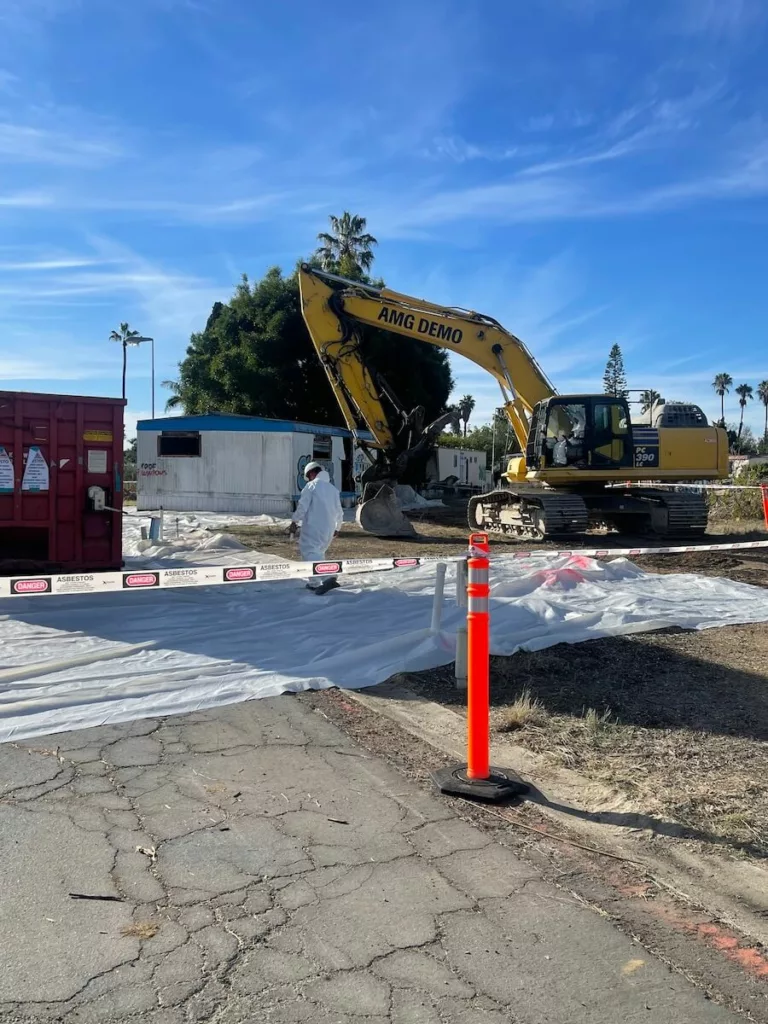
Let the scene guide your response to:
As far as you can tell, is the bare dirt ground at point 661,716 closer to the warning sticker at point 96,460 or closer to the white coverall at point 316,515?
the white coverall at point 316,515

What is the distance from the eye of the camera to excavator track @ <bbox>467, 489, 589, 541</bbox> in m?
16.4

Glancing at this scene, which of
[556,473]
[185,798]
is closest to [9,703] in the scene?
[185,798]

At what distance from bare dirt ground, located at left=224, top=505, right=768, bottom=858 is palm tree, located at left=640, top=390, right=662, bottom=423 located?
9473 millimetres

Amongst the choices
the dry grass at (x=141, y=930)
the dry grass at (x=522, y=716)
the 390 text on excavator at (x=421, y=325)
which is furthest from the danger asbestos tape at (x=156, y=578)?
the 390 text on excavator at (x=421, y=325)

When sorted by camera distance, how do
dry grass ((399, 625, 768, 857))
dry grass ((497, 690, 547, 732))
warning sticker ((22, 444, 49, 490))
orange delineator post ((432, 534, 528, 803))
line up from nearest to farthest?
dry grass ((399, 625, 768, 857)), orange delineator post ((432, 534, 528, 803)), dry grass ((497, 690, 547, 732)), warning sticker ((22, 444, 49, 490))

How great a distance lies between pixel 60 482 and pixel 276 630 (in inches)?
135

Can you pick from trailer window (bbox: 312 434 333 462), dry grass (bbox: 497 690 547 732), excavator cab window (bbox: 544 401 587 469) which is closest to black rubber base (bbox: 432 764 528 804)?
dry grass (bbox: 497 690 547 732)

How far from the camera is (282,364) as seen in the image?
37344 millimetres

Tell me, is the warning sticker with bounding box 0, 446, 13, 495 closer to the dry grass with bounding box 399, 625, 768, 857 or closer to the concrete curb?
the dry grass with bounding box 399, 625, 768, 857

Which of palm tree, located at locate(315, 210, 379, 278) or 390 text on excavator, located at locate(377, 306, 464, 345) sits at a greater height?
palm tree, located at locate(315, 210, 379, 278)

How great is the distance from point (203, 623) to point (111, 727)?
3.06 metres

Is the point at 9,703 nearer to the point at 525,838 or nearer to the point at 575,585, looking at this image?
the point at 525,838

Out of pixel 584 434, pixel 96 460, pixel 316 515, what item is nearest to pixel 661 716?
pixel 316 515

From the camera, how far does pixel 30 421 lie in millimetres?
9328
